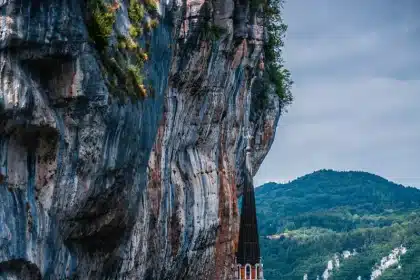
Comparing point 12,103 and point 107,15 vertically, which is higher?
point 107,15

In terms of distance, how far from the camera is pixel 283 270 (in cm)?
9744

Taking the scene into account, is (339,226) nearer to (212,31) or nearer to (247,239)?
(247,239)

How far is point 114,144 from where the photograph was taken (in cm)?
1900

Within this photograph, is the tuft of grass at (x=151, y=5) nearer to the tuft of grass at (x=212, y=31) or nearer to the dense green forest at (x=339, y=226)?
the tuft of grass at (x=212, y=31)

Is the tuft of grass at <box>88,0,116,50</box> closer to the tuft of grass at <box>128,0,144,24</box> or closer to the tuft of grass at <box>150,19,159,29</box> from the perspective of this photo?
the tuft of grass at <box>128,0,144,24</box>

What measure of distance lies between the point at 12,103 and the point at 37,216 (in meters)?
2.11

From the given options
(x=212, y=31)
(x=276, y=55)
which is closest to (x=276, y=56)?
(x=276, y=55)

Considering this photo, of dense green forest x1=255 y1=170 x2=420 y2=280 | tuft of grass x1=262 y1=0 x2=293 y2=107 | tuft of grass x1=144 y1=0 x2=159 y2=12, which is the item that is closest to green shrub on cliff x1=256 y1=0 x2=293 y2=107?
tuft of grass x1=262 y1=0 x2=293 y2=107

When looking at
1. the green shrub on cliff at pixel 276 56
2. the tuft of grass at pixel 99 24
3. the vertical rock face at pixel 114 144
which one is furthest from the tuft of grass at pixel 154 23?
the green shrub on cliff at pixel 276 56

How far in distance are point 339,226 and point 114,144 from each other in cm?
10304

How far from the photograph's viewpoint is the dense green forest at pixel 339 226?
3797 inches

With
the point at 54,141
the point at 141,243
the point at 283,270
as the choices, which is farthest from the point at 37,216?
the point at 283,270

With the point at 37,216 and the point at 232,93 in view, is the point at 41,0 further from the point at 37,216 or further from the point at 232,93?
the point at 232,93

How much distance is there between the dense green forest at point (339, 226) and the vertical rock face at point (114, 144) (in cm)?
6343
